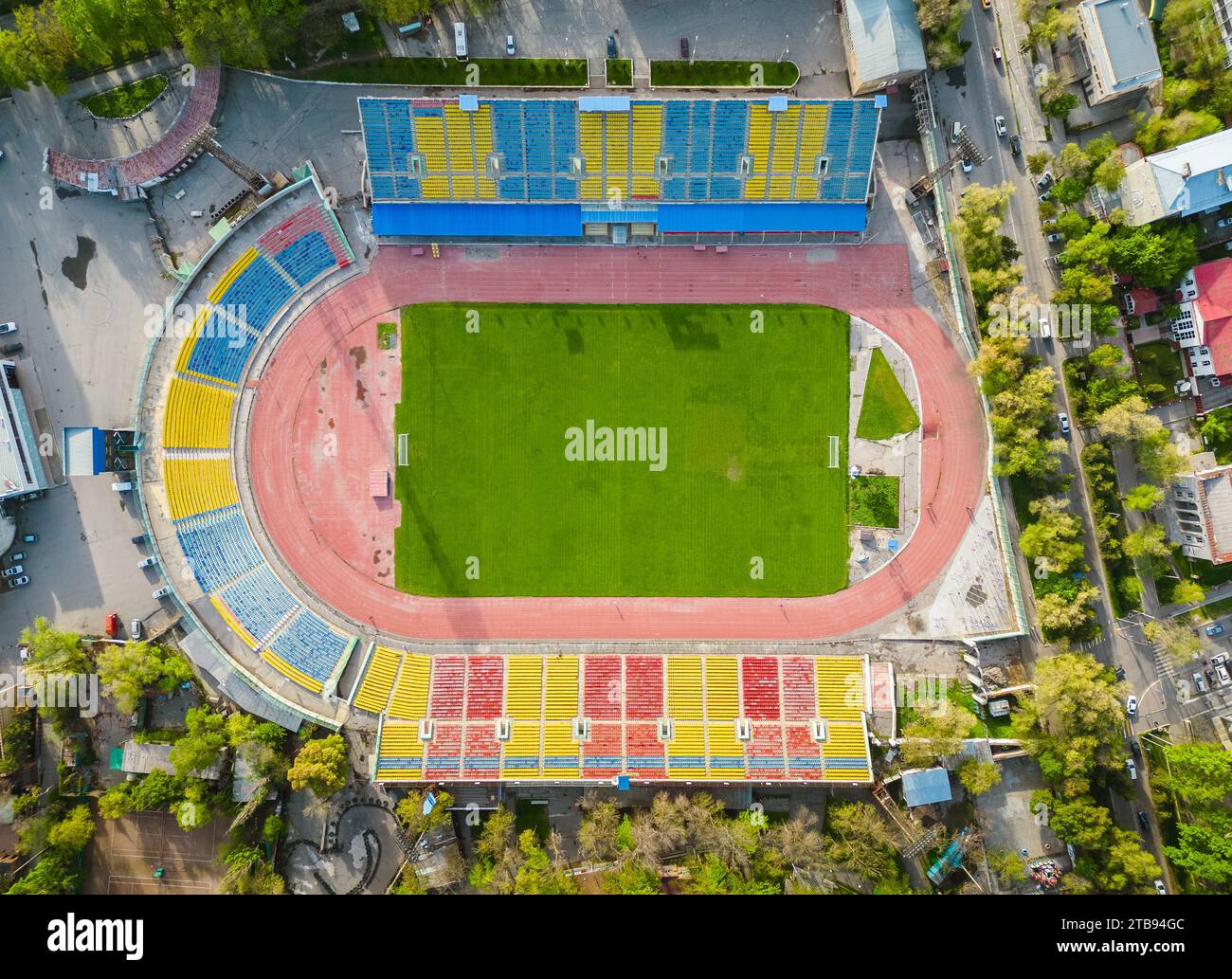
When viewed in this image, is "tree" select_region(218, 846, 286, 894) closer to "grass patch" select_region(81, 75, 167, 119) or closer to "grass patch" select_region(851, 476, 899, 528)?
"grass patch" select_region(851, 476, 899, 528)

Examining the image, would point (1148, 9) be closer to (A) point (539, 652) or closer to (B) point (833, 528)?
(B) point (833, 528)

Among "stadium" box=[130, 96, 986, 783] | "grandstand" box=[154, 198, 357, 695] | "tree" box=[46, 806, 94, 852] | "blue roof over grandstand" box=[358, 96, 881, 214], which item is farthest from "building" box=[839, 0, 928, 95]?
"tree" box=[46, 806, 94, 852]

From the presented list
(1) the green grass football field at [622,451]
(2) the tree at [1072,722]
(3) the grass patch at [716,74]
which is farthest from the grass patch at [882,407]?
(3) the grass patch at [716,74]

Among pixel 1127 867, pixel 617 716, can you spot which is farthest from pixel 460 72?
pixel 1127 867

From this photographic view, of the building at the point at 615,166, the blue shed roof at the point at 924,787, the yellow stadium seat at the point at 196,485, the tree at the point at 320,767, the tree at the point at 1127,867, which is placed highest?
the building at the point at 615,166

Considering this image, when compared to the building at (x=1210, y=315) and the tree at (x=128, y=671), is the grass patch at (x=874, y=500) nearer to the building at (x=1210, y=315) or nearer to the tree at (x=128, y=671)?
the building at (x=1210, y=315)

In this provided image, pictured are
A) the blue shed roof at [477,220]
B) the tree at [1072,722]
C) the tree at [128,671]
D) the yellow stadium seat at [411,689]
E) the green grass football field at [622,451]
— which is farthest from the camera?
the green grass football field at [622,451]
